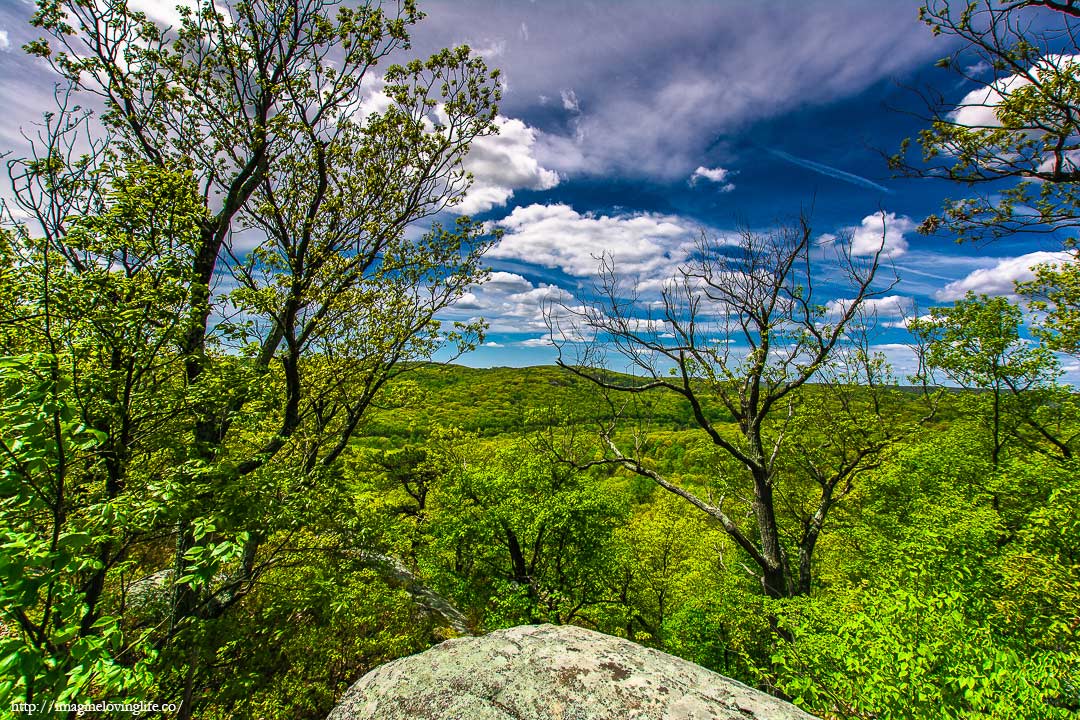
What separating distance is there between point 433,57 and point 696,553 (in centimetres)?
3442

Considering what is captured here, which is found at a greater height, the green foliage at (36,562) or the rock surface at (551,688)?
the green foliage at (36,562)

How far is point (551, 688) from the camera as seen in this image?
6316 mm

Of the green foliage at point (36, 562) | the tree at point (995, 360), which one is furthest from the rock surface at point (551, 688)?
the tree at point (995, 360)

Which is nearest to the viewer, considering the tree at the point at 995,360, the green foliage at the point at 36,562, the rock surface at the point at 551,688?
the green foliage at the point at 36,562

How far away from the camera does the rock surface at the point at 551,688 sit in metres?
5.87

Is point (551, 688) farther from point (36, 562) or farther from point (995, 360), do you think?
point (995, 360)

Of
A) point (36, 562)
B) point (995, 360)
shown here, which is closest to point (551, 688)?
point (36, 562)

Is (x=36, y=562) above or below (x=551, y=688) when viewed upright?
above

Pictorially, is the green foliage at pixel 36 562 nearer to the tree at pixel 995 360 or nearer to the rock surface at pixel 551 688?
the rock surface at pixel 551 688

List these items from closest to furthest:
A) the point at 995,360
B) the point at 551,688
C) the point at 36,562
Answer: the point at 36,562 → the point at 551,688 → the point at 995,360

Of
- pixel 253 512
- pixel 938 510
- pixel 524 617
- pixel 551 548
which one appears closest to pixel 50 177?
pixel 253 512

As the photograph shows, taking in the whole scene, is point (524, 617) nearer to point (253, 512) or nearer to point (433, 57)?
point (253, 512)

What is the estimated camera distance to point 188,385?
5.91 m

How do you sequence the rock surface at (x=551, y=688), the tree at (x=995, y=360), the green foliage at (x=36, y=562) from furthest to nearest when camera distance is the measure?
1. the tree at (x=995, y=360)
2. the rock surface at (x=551, y=688)
3. the green foliage at (x=36, y=562)
